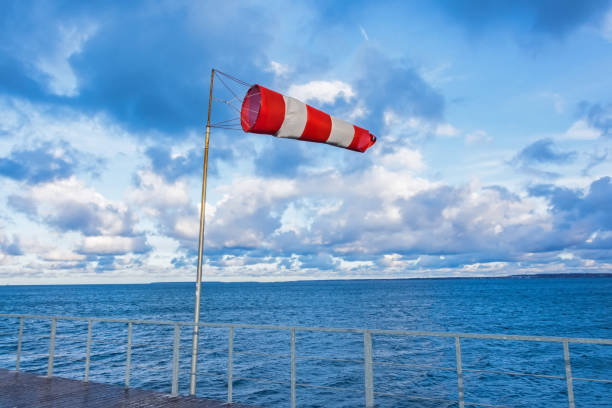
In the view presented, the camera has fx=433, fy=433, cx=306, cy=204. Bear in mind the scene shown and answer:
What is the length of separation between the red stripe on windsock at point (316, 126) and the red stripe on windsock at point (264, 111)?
1.34ft

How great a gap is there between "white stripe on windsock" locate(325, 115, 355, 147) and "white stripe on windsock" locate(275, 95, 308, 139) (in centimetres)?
54

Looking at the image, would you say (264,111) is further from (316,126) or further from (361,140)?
(361,140)

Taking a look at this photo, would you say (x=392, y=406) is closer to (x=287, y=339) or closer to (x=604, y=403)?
(x=604, y=403)

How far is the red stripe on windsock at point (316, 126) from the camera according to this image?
5648 millimetres

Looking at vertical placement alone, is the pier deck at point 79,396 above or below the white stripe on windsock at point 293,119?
below

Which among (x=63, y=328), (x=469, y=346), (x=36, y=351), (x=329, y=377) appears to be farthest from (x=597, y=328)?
(x=63, y=328)

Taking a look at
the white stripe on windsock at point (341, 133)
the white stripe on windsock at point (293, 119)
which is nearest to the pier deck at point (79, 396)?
the white stripe on windsock at point (293, 119)

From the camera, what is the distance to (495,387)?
53.0 feet

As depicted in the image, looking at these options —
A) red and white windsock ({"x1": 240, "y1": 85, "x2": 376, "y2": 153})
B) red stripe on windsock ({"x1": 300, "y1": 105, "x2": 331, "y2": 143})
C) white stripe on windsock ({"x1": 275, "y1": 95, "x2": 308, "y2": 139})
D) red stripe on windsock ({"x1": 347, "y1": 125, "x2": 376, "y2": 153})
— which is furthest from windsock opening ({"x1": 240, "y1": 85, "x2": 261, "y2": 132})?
red stripe on windsock ({"x1": 347, "y1": 125, "x2": 376, "y2": 153})

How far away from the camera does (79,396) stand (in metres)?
6.29

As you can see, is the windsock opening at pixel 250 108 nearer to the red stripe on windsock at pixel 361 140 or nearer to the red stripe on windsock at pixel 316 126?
the red stripe on windsock at pixel 316 126

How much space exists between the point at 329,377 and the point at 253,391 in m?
3.71

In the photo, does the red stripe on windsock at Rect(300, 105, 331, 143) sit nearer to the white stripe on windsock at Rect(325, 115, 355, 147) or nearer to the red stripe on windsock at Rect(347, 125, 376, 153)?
the white stripe on windsock at Rect(325, 115, 355, 147)

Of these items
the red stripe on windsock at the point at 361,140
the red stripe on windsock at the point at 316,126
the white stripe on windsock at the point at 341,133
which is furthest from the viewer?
the red stripe on windsock at the point at 361,140
